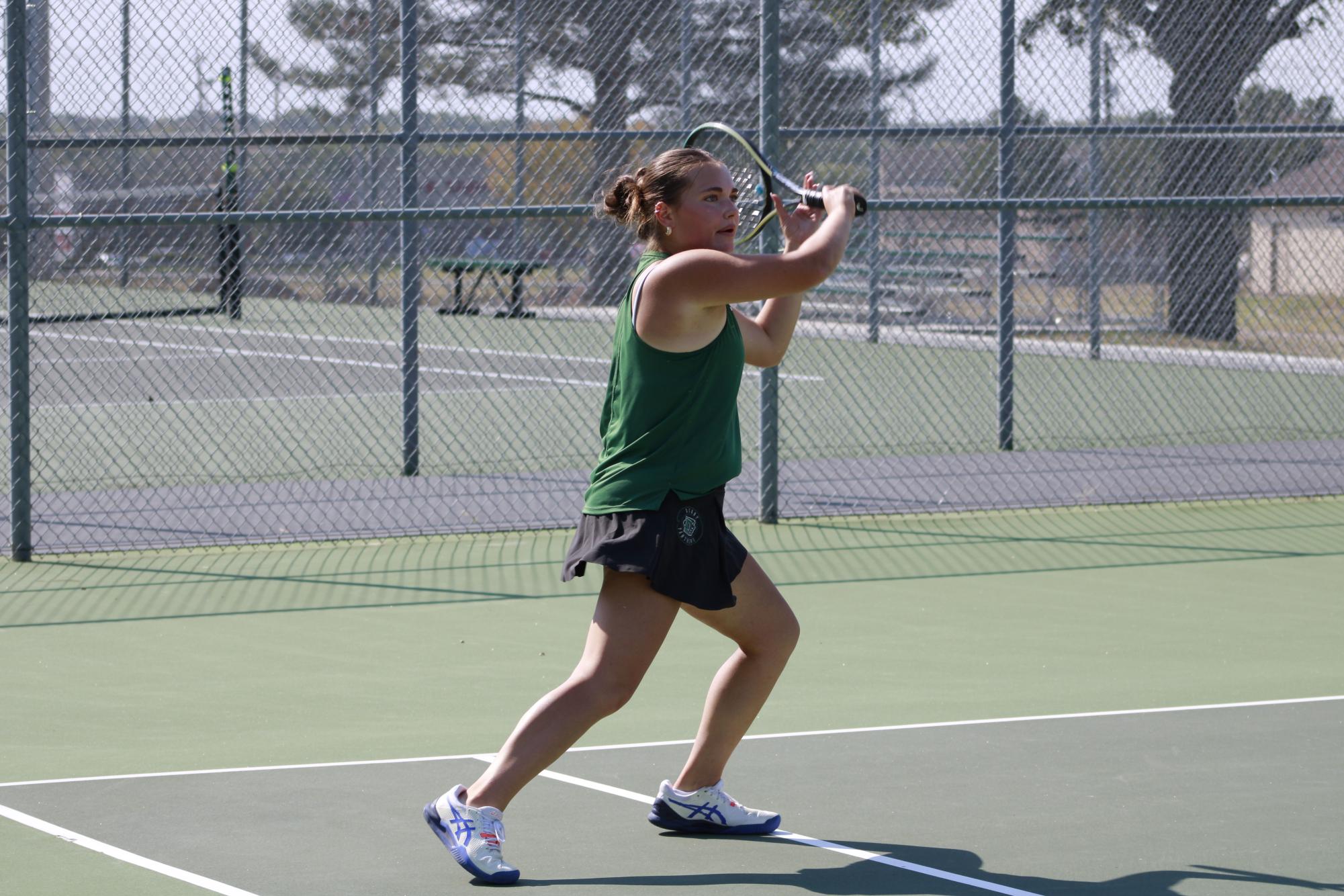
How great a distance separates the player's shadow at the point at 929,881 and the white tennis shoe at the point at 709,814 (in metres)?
0.26

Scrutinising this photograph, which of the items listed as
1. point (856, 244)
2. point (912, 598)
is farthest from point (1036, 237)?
point (912, 598)

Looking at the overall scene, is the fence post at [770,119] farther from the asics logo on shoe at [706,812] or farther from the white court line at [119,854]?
the white court line at [119,854]

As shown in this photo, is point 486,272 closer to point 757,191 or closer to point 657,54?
point 657,54

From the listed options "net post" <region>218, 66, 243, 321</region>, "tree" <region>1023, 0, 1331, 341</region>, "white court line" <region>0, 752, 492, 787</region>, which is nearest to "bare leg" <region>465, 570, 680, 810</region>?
"white court line" <region>0, 752, 492, 787</region>

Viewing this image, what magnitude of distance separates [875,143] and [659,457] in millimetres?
12237

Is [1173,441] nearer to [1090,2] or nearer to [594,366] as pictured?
[1090,2]

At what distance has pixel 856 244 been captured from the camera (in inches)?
771

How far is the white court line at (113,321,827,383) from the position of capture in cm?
1686

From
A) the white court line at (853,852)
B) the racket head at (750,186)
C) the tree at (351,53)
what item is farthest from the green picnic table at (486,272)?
the white court line at (853,852)

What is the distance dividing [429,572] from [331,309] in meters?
12.7

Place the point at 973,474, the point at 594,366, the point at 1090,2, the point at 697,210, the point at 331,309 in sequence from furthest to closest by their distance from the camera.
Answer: the point at 331,309 → the point at 594,366 → the point at 1090,2 → the point at 973,474 → the point at 697,210

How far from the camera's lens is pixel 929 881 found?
176 inches

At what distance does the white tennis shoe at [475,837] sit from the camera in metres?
4.36

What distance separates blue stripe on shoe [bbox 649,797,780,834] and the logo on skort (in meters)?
Answer: 0.75
